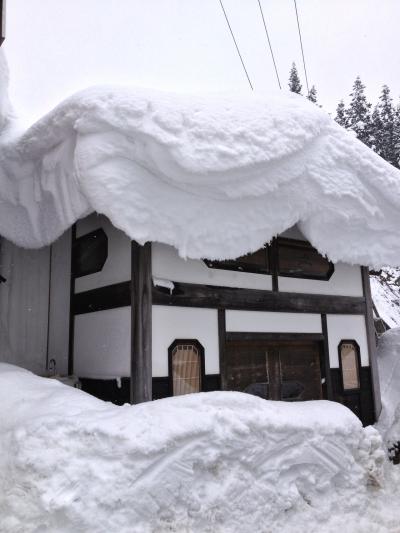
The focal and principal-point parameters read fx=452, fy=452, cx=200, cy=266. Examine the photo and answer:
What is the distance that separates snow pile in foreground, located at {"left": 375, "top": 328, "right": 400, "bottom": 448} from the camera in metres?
6.22

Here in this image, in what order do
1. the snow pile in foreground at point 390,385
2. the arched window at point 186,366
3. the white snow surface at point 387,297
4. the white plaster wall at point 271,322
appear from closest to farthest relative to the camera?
the arched window at point 186,366 → the white plaster wall at point 271,322 → the snow pile in foreground at point 390,385 → the white snow surface at point 387,297

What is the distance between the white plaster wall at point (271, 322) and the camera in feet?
19.1

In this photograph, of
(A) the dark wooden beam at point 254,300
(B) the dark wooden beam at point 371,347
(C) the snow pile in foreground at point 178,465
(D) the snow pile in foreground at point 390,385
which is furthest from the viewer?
(B) the dark wooden beam at point 371,347

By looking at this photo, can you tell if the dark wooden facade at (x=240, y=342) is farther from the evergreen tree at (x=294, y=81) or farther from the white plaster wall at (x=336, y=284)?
the evergreen tree at (x=294, y=81)

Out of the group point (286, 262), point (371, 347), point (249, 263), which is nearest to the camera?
point (249, 263)

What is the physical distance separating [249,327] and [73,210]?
2660mm

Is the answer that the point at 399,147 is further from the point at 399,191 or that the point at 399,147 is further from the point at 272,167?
the point at 272,167

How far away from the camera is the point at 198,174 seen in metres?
4.42

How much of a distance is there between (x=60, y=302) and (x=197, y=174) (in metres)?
3.48

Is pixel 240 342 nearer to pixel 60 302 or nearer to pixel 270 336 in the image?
pixel 270 336

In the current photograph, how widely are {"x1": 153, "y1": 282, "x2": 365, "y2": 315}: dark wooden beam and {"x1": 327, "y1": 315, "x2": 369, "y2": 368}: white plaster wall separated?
111mm

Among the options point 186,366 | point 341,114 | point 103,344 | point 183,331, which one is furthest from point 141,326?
point 341,114

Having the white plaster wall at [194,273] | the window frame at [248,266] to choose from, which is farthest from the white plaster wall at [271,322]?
the window frame at [248,266]

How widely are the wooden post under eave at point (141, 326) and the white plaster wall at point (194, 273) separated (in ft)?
0.54
